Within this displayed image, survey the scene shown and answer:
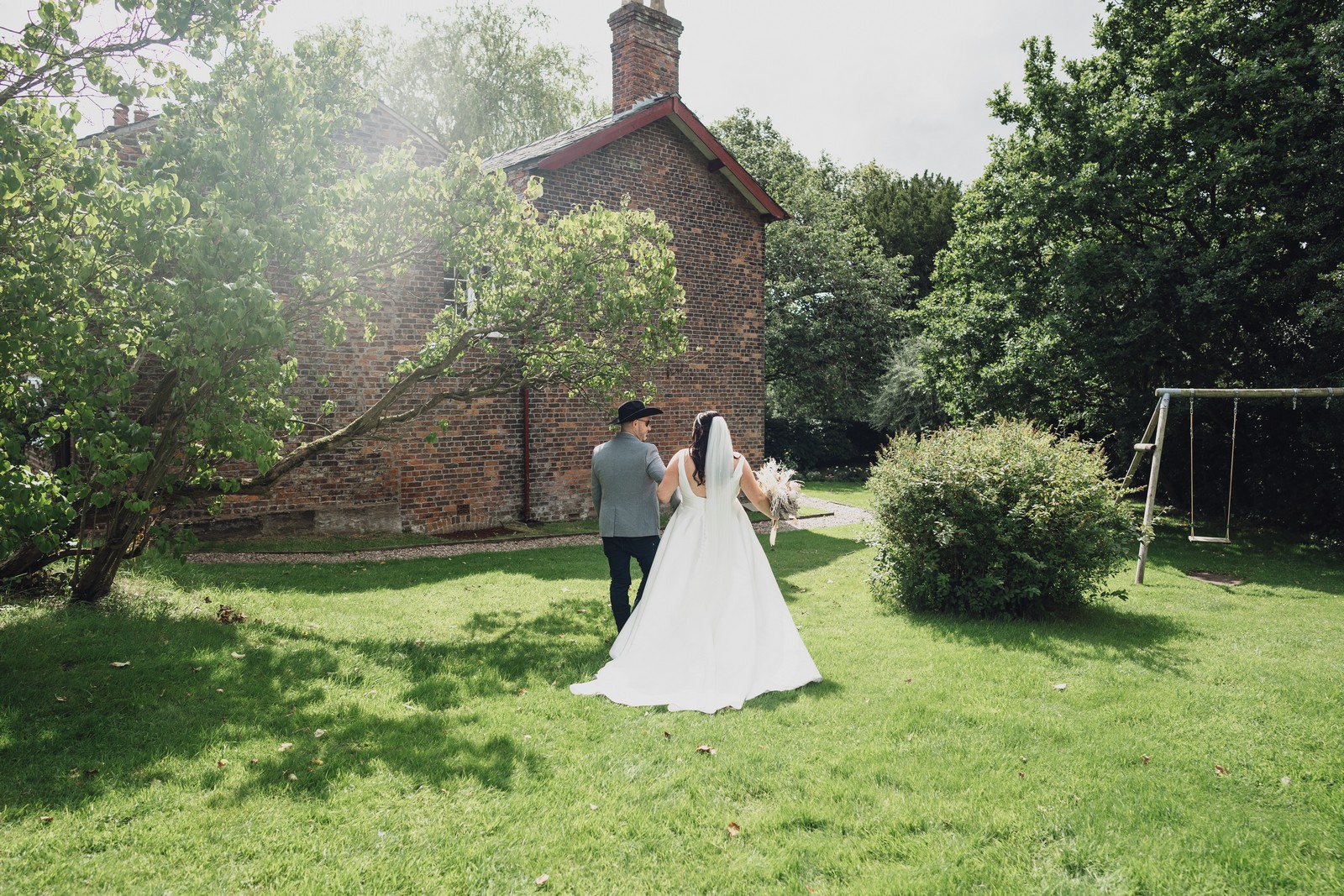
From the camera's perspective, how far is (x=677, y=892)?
3.41 meters

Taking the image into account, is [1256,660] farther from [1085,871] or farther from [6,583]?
[6,583]

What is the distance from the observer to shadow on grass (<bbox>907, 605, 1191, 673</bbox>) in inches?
279

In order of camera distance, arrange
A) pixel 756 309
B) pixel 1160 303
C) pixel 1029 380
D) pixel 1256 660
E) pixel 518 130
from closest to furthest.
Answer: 1. pixel 1256 660
2. pixel 1160 303
3. pixel 1029 380
4. pixel 756 309
5. pixel 518 130

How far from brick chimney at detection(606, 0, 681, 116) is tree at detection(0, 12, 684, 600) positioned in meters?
9.25

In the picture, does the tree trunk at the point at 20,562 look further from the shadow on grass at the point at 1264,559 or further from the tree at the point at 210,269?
the shadow on grass at the point at 1264,559

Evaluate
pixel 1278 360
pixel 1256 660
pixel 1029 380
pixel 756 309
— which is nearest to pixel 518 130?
pixel 756 309

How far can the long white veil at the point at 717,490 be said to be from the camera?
21.0ft

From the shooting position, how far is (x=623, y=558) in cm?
707

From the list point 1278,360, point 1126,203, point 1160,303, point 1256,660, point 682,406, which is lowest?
point 1256,660

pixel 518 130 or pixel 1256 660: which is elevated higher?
pixel 518 130

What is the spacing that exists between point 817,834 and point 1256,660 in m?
5.47

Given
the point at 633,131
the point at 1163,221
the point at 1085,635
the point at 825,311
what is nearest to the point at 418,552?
the point at 633,131

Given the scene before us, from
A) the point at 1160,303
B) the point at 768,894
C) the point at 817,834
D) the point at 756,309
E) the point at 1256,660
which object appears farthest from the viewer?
the point at 756,309

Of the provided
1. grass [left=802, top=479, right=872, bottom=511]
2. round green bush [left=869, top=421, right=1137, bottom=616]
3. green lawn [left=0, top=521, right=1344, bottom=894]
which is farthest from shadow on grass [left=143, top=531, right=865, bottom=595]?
grass [left=802, top=479, right=872, bottom=511]
